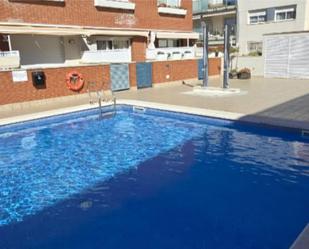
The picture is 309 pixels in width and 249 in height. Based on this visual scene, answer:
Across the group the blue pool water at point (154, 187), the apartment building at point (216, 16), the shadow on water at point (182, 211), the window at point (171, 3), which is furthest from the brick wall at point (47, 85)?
the apartment building at point (216, 16)

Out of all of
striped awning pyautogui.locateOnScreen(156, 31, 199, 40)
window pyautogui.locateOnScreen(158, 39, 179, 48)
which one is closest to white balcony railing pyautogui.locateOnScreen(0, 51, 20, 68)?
striped awning pyautogui.locateOnScreen(156, 31, 199, 40)

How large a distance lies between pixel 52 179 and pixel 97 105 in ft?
27.9

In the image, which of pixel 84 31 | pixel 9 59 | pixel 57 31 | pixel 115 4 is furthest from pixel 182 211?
pixel 115 4

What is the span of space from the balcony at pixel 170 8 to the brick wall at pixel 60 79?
25.0 feet

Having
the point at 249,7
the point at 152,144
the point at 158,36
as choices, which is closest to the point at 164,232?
the point at 152,144

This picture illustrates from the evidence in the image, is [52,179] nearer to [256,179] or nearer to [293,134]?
[256,179]

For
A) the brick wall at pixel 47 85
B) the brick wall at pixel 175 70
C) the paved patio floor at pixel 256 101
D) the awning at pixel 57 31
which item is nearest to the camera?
the paved patio floor at pixel 256 101

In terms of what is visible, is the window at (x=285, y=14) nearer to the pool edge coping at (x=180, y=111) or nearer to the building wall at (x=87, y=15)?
the building wall at (x=87, y=15)

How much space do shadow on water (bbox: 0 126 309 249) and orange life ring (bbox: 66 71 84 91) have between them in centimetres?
1038

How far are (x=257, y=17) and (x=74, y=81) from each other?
28.5m

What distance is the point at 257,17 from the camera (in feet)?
129

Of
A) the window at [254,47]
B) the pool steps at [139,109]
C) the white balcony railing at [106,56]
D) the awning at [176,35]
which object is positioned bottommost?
the pool steps at [139,109]

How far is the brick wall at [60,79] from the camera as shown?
16259mm

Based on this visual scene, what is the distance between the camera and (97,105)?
1719cm
